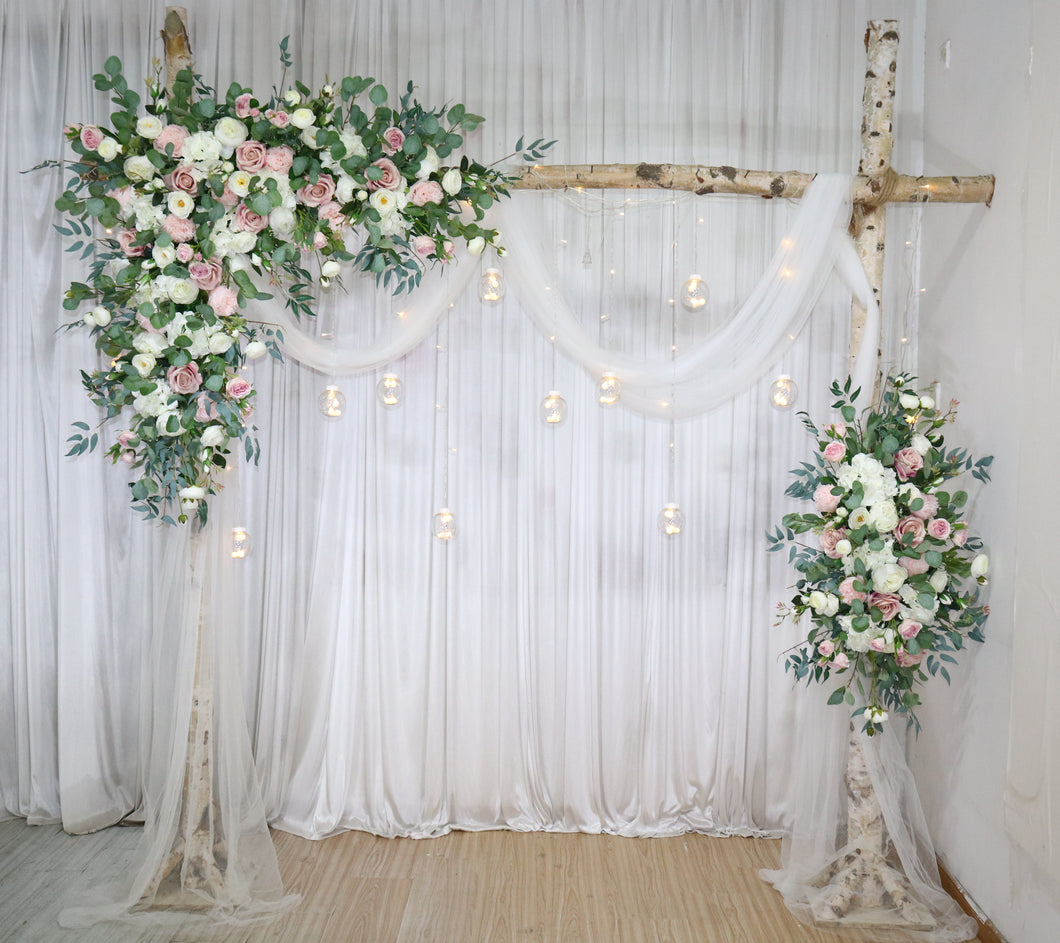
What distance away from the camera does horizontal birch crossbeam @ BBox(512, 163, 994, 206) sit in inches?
104

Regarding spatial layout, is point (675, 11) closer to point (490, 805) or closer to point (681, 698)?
point (681, 698)

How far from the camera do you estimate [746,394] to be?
3.12m

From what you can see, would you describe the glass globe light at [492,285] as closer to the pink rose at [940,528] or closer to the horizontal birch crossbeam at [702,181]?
the horizontal birch crossbeam at [702,181]

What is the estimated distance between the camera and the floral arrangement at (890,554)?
2.38 metres

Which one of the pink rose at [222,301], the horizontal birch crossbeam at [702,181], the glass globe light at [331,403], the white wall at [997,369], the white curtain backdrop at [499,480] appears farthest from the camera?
the white curtain backdrop at [499,480]

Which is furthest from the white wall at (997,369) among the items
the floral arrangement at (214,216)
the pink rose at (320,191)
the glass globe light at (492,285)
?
the pink rose at (320,191)

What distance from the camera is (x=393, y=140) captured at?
2516 mm

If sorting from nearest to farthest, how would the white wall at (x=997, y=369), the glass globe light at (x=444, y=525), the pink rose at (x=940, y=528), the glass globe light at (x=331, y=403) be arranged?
the white wall at (x=997, y=369) → the pink rose at (x=940, y=528) → the glass globe light at (x=331, y=403) → the glass globe light at (x=444, y=525)

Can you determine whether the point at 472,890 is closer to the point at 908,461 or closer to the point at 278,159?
the point at 908,461

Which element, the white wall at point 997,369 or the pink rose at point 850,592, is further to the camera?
the pink rose at point 850,592

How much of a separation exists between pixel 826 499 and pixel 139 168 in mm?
2196

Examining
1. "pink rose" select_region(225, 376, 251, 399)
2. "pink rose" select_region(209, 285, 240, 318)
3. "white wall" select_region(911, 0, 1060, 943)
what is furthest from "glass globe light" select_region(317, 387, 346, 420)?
"white wall" select_region(911, 0, 1060, 943)

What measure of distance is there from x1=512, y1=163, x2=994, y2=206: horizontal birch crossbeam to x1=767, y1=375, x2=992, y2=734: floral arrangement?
622 mm

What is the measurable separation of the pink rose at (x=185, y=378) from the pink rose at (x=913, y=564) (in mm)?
2122
